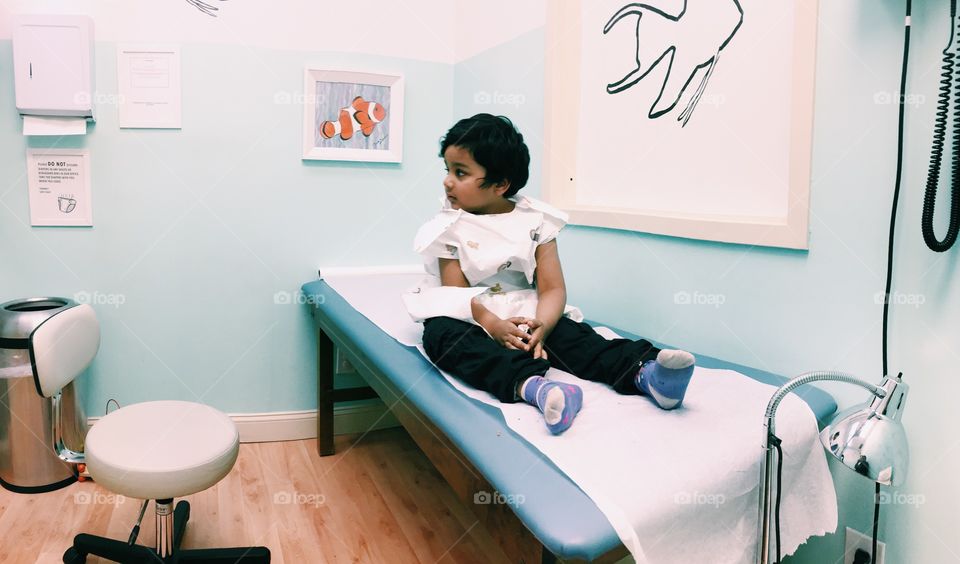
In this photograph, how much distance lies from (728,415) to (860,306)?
0.35 m

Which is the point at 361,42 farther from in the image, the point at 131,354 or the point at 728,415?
the point at 728,415

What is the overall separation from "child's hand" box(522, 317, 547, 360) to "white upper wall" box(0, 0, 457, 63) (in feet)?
5.37

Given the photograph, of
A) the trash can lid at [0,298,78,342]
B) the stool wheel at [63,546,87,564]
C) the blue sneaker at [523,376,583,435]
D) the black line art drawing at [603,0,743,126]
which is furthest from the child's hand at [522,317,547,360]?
the trash can lid at [0,298,78,342]

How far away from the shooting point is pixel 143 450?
1.38 meters

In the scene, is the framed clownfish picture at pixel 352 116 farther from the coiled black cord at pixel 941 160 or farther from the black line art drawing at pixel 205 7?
the coiled black cord at pixel 941 160

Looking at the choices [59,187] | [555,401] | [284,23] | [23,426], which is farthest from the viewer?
[284,23]

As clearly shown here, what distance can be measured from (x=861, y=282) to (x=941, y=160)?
0.25 metres

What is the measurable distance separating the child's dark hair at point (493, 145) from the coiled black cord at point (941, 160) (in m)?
0.82

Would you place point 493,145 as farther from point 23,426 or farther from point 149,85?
point 23,426

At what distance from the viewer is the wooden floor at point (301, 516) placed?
5.65 ft

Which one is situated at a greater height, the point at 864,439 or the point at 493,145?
the point at 493,145

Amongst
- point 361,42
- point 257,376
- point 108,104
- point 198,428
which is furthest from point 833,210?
point 108,104

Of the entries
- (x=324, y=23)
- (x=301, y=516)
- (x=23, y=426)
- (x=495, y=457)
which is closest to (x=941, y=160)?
(x=495, y=457)

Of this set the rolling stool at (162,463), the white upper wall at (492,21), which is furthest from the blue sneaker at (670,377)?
the white upper wall at (492,21)
